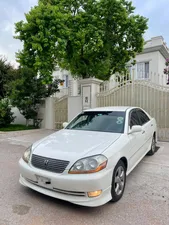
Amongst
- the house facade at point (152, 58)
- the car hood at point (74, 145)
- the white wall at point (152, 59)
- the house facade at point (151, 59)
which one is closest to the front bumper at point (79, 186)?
the car hood at point (74, 145)

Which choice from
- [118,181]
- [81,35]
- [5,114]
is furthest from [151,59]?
[118,181]

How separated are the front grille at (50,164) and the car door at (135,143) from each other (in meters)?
1.41

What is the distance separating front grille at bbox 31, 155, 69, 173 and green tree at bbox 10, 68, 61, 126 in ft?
25.4

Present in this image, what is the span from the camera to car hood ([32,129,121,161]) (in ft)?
8.84

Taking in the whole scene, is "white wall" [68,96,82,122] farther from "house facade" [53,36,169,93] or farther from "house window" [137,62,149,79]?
"house window" [137,62,149,79]

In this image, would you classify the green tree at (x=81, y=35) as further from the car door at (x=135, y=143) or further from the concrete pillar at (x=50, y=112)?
the car door at (x=135, y=143)

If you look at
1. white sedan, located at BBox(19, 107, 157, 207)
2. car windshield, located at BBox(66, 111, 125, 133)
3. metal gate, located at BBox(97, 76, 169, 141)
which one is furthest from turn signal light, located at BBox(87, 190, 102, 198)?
metal gate, located at BBox(97, 76, 169, 141)

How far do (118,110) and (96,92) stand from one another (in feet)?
14.1

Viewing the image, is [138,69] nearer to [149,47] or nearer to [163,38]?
[149,47]

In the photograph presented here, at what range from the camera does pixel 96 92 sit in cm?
844

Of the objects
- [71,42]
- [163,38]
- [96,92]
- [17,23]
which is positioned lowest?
[96,92]

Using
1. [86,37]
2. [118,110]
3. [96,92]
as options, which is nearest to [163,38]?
[86,37]

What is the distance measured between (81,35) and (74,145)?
6.95m

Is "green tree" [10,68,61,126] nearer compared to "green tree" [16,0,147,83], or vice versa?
"green tree" [16,0,147,83]
